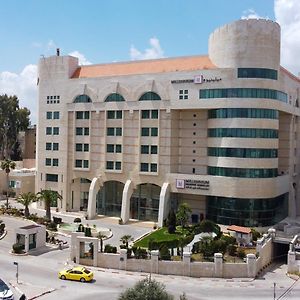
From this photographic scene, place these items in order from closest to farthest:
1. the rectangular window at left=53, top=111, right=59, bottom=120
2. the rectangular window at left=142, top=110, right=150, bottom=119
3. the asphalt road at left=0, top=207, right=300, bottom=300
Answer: the asphalt road at left=0, top=207, right=300, bottom=300 → the rectangular window at left=142, top=110, right=150, bottom=119 → the rectangular window at left=53, top=111, right=59, bottom=120

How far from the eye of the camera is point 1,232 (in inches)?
2419

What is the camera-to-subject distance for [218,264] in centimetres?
4791

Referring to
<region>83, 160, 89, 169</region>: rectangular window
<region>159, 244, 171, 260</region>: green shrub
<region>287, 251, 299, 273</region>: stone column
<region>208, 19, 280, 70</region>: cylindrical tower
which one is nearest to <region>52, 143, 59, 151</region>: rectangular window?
<region>83, 160, 89, 169</region>: rectangular window

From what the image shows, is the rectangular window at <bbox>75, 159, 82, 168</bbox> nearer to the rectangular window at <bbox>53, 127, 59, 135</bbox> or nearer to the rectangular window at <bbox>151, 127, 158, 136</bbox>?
the rectangular window at <bbox>53, 127, 59, 135</bbox>

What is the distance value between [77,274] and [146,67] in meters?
40.5

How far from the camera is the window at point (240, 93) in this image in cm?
6462

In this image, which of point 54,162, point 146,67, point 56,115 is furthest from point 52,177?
point 146,67

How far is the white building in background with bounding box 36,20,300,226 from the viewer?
6519cm

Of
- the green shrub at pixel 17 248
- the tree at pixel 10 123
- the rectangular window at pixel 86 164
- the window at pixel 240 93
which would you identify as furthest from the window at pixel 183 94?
the tree at pixel 10 123

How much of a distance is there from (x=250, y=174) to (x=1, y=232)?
36.2 metres

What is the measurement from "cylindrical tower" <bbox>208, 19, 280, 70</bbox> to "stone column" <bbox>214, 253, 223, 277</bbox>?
1184 inches

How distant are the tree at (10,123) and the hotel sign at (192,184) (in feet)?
200

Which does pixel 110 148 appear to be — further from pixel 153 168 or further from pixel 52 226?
pixel 52 226

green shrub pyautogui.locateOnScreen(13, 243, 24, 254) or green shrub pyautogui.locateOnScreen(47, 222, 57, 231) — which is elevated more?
green shrub pyautogui.locateOnScreen(47, 222, 57, 231)
